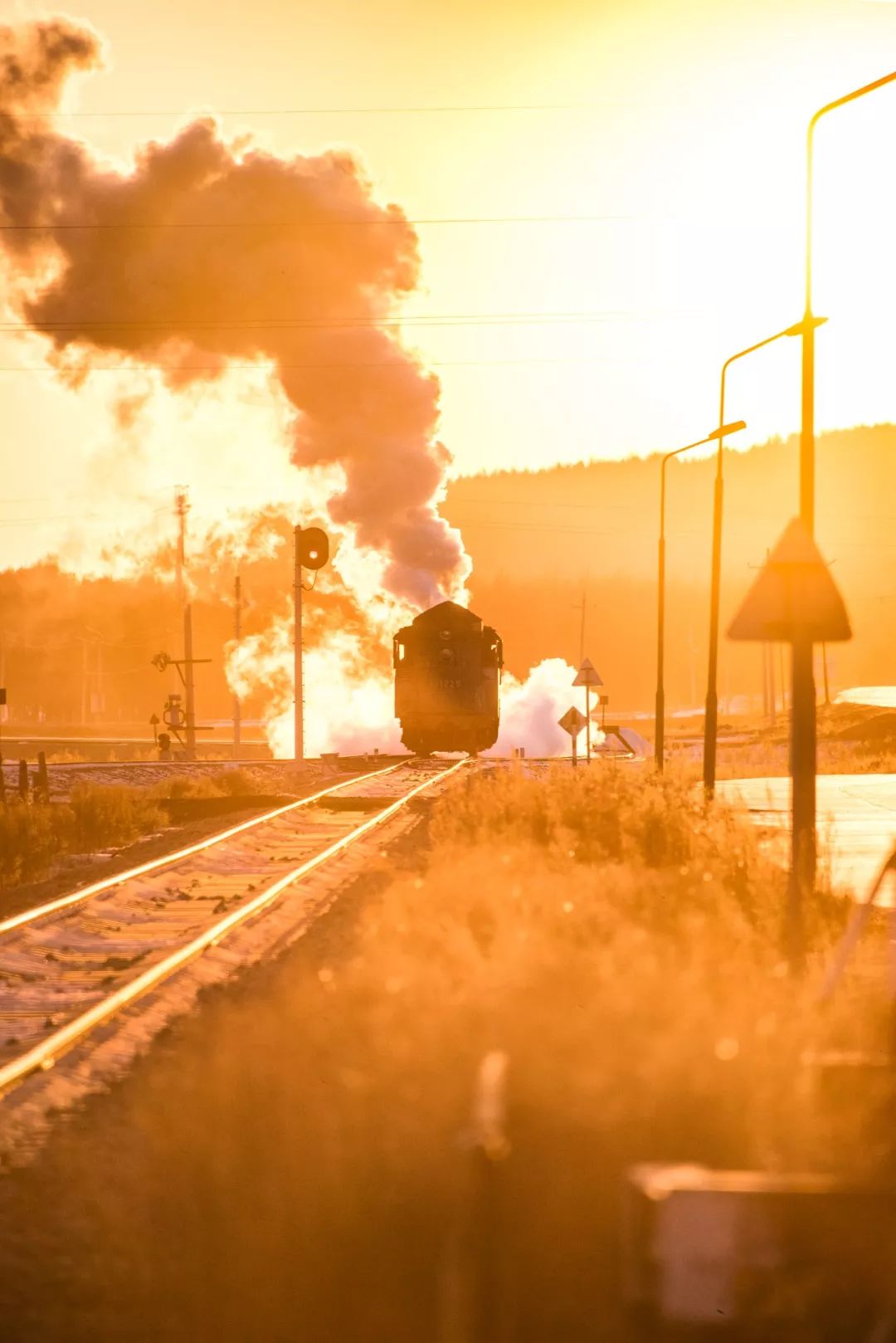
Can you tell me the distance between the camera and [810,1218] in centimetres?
343

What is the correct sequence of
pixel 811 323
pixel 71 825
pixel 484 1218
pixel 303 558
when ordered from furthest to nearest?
pixel 303 558
pixel 71 825
pixel 811 323
pixel 484 1218

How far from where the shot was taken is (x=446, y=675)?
44.3 meters

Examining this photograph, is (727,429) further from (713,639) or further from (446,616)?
(446,616)

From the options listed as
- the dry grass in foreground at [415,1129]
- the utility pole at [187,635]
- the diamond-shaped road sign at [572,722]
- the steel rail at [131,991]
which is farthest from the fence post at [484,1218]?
the utility pole at [187,635]

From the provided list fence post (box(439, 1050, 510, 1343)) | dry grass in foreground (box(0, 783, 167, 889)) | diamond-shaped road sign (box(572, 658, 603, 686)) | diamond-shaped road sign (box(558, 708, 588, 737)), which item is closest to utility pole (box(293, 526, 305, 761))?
dry grass in foreground (box(0, 783, 167, 889))

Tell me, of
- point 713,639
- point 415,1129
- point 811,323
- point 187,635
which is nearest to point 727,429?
point 713,639

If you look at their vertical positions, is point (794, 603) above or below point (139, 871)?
above

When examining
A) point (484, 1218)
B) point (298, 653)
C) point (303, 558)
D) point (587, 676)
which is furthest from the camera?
point (303, 558)

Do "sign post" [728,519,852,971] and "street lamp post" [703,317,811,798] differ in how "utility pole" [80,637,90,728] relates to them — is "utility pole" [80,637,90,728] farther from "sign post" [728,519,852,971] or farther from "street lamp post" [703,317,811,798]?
"sign post" [728,519,852,971]

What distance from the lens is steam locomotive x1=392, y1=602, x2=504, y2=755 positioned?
44094 millimetres

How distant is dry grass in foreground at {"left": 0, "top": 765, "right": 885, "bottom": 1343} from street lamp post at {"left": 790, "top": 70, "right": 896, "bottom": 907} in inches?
34.2

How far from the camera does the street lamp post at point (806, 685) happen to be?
991 centimetres

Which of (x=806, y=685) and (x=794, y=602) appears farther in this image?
(x=806, y=685)

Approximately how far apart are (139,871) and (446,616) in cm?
2700
